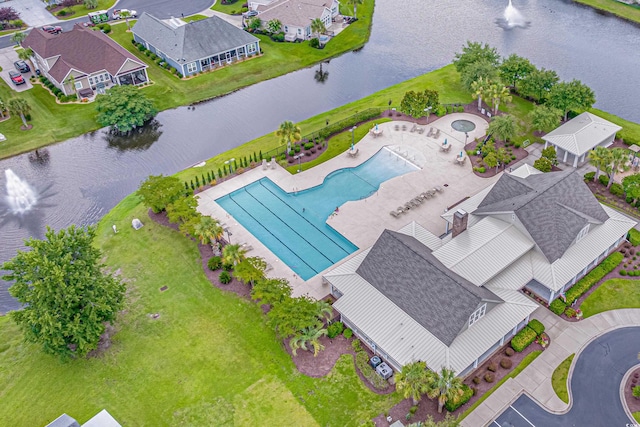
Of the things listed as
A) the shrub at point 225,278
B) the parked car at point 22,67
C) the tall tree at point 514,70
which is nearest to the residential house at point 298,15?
the tall tree at point 514,70

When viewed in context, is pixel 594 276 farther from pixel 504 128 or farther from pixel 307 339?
pixel 307 339

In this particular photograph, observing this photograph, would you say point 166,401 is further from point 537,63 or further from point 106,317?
point 537,63

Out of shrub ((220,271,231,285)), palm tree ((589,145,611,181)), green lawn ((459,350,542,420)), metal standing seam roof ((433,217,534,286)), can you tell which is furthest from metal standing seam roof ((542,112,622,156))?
shrub ((220,271,231,285))

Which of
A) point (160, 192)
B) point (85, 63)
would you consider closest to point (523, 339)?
point (160, 192)

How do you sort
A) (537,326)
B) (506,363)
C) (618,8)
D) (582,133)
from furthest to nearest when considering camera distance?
(618,8) → (582,133) → (537,326) → (506,363)

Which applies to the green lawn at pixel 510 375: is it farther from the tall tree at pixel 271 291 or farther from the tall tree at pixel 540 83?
the tall tree at pixel 540 83
